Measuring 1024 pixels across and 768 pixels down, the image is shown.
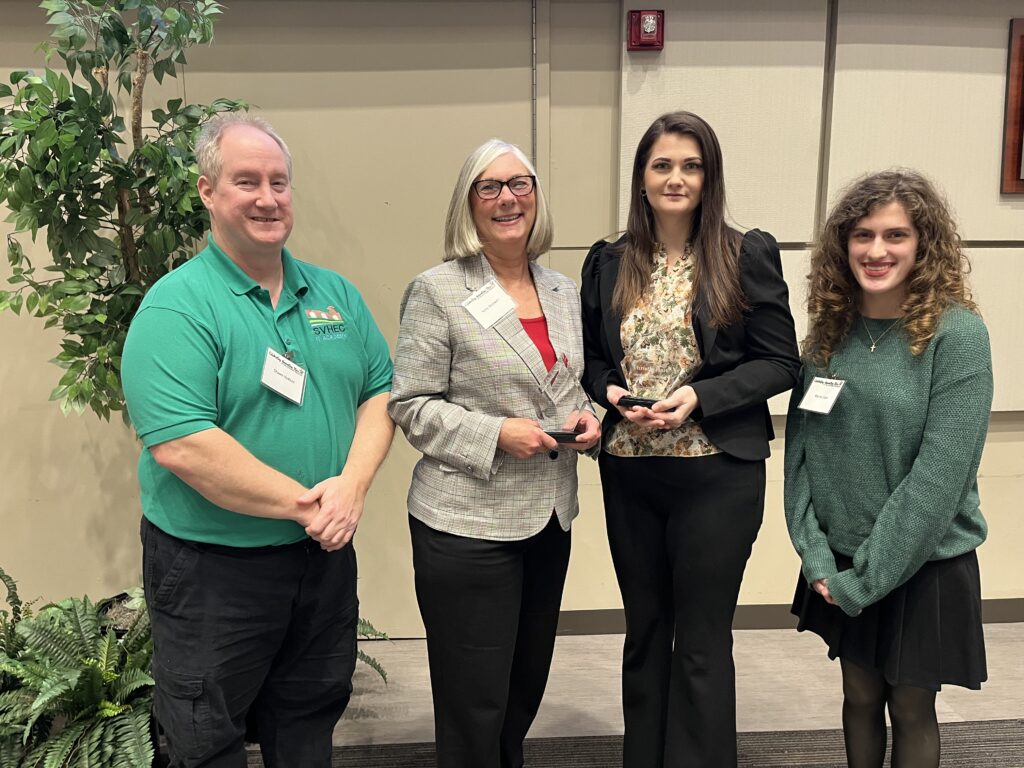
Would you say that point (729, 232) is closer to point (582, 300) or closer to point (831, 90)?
point (582, 300)

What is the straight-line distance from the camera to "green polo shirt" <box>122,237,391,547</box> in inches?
49.3

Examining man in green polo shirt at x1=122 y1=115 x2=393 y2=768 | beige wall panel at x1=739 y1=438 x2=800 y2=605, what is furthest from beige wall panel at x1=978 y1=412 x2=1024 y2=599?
man in green polo shirt at x1=122 y1=115 x2=393 y2=768

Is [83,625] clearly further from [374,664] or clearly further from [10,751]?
[374,664]

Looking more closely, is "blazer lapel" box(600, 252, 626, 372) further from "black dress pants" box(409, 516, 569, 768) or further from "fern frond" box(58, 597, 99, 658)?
"fern frond" box(58, 597, 99, 658)

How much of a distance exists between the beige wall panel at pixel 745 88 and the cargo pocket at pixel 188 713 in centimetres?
200

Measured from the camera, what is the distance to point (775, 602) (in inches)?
117

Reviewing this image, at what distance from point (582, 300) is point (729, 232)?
0.38 metres

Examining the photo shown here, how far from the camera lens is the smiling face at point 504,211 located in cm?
154

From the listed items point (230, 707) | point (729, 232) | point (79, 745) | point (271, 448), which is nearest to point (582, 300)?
point (729, 232)

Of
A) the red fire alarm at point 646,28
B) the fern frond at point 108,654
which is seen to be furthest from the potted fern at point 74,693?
the red fire alarm at point 646,28

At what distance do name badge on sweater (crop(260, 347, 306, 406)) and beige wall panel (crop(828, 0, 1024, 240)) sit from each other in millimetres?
2177

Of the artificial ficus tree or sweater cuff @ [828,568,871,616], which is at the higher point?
the artificial ficus tree

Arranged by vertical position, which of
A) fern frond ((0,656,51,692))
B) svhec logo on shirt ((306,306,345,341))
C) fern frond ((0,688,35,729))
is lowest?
fern frond ((0,688,35,729))

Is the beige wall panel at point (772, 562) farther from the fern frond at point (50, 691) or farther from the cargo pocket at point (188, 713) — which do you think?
the fern frond at point (50, 691)
